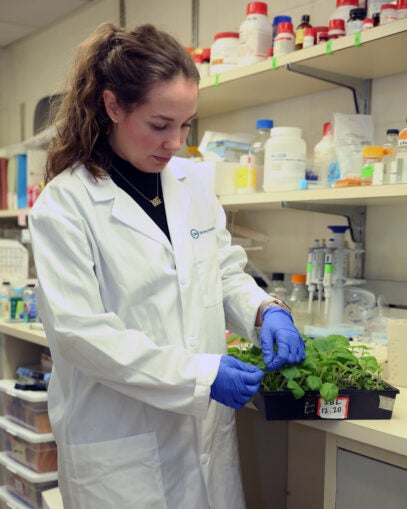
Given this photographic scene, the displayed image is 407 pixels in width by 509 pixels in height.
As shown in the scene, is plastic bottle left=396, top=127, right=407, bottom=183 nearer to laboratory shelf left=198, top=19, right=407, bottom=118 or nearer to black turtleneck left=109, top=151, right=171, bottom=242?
laboratory shelf left=198, top=19, right=407, bottom=118

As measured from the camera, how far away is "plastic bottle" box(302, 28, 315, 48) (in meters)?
1.95

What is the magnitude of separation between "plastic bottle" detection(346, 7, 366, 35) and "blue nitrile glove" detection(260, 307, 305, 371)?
37.3 inches

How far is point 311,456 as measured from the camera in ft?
7.61

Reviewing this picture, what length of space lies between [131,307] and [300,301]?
3.16ft

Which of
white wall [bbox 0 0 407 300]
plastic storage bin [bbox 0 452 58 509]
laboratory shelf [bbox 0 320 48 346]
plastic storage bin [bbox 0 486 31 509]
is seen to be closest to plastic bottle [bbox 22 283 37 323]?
laboratory shelf [bbox 0 320 48 346]

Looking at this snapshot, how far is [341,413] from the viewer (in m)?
1.23

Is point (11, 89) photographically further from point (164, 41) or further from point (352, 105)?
point (164, 41)

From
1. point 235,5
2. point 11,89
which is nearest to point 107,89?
point 235,5

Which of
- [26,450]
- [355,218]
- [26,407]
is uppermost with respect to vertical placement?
[355,218]

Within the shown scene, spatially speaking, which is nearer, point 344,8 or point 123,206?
point 123,206

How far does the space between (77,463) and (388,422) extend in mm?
664

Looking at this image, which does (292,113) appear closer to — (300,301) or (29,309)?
(300,301)

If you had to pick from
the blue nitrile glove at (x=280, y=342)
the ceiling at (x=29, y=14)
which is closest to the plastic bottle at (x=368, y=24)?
the blue nitrile glove at (x=280, y=342)

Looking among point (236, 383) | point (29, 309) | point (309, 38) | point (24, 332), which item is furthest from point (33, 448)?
point (309, 38)
